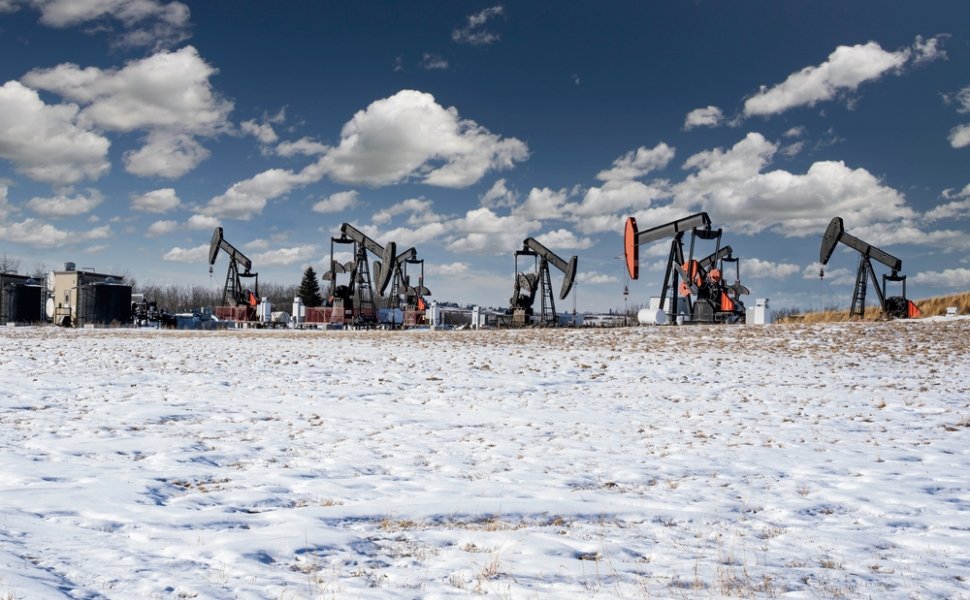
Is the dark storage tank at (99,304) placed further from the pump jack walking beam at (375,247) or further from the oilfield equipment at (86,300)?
the pump jack walking beam at (375,247)

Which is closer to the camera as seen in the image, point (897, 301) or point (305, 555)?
point (305, 555)

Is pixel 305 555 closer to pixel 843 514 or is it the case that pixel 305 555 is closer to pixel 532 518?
pixel 532 518

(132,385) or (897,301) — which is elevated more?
(897,301)

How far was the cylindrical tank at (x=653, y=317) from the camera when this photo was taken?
32.2m

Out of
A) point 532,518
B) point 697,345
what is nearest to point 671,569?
point 532,518

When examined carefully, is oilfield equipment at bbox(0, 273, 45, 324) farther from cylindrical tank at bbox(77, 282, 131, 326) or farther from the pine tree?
the pine tree

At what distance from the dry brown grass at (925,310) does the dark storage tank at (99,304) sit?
161 ft

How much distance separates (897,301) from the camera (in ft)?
104

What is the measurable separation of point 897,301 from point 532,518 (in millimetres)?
32798

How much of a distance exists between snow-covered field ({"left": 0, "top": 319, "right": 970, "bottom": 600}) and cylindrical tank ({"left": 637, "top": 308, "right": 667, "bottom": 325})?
17.4 metres

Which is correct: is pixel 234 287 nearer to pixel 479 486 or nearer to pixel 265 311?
pixel 265 311

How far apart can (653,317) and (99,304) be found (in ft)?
144

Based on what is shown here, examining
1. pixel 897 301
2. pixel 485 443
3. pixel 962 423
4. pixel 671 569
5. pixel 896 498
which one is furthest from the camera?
pixel 897 301

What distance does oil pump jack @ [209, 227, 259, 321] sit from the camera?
58.2 m
